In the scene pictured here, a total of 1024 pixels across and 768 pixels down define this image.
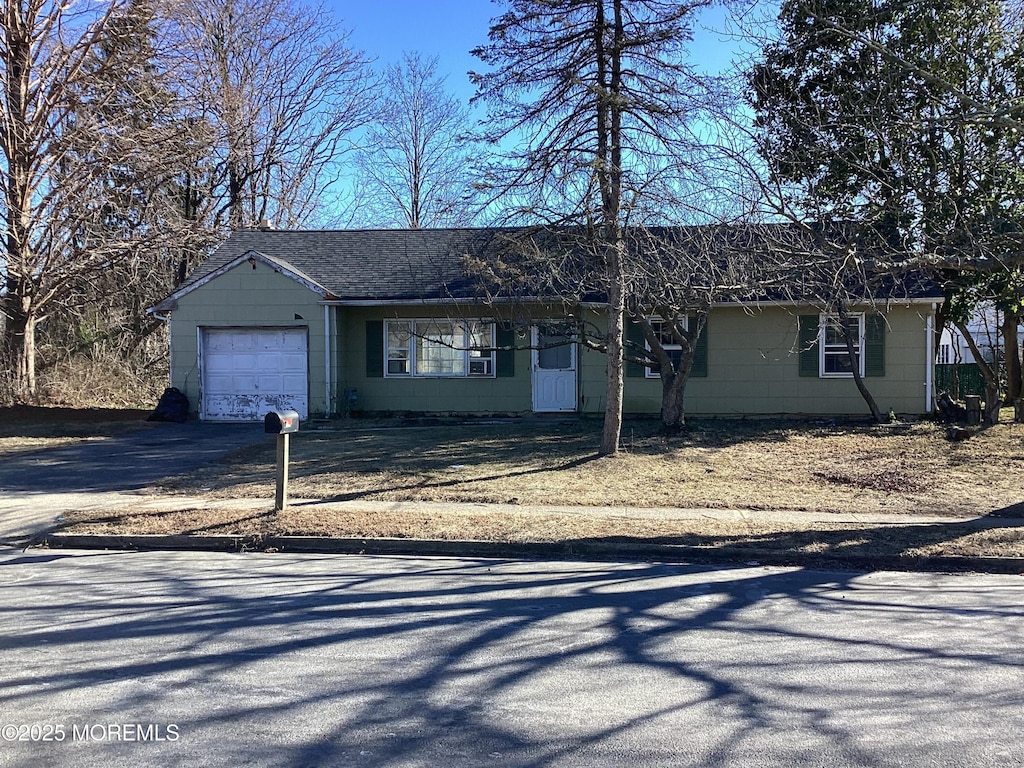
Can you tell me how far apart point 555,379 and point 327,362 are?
546cm

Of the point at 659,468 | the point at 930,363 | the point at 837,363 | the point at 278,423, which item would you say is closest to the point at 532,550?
the point at 278,423

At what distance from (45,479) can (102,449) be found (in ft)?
9.14

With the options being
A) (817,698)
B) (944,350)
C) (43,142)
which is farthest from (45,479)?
(944,350)

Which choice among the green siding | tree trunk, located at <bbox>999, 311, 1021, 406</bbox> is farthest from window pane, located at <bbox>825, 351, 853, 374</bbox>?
tree trunk, located at <bbox>999, 311, 1021, 406</bbox>

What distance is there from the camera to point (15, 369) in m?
21.0

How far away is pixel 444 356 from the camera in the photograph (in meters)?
19.3

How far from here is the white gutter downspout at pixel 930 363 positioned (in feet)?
57.9

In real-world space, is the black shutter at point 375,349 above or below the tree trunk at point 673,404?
above

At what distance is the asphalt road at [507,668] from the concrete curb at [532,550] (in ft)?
1.49

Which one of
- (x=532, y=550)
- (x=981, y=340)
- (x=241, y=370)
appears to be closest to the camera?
(x=532, y=550)

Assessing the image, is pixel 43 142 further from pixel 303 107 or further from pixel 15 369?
pixel 303 107

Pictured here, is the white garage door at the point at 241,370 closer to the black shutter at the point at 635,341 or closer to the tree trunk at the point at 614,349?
the black shutter at the point at 635,341

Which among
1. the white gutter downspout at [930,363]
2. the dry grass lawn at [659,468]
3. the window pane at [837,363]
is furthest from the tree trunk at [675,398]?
the white gutter downspout at [930,363]

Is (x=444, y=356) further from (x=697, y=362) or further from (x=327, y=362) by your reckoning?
(x=697, y=362)
